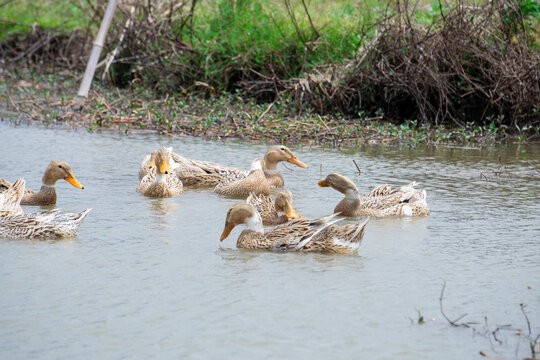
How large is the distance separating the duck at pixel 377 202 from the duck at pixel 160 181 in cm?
164

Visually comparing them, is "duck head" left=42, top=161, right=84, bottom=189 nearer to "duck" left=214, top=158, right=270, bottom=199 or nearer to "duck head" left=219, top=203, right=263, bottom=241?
"duck" left=214, top=158, right=270, bottom=199

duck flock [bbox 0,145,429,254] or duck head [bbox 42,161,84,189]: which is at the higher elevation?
duck head [bbox 42,161,84,189]

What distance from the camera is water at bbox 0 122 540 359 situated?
4.22 m

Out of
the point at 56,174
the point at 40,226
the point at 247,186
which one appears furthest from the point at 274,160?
the point at 40,226

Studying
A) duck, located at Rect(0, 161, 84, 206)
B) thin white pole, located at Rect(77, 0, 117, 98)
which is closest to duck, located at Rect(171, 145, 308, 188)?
duck, located at Rect(0, 161, 84, 206)

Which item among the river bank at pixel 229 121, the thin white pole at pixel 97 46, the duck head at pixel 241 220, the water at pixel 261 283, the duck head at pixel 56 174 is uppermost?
the thin white pole at pixel 97 46

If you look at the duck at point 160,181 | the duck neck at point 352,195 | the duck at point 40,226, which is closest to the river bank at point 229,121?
the duck at point 160,181

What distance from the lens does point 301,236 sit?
6059mm

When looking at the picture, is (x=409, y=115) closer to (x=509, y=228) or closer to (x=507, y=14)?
(x=507, y=14)

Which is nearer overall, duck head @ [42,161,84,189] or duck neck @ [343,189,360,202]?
duck neck @ [343,189,360,202]

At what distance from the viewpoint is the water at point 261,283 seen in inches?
166

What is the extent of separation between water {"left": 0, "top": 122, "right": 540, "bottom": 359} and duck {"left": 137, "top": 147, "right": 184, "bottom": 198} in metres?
0.13

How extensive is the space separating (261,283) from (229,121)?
775 cm

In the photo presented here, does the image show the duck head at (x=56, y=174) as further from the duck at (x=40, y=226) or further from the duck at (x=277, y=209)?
the duck at (x=277, y=209)
